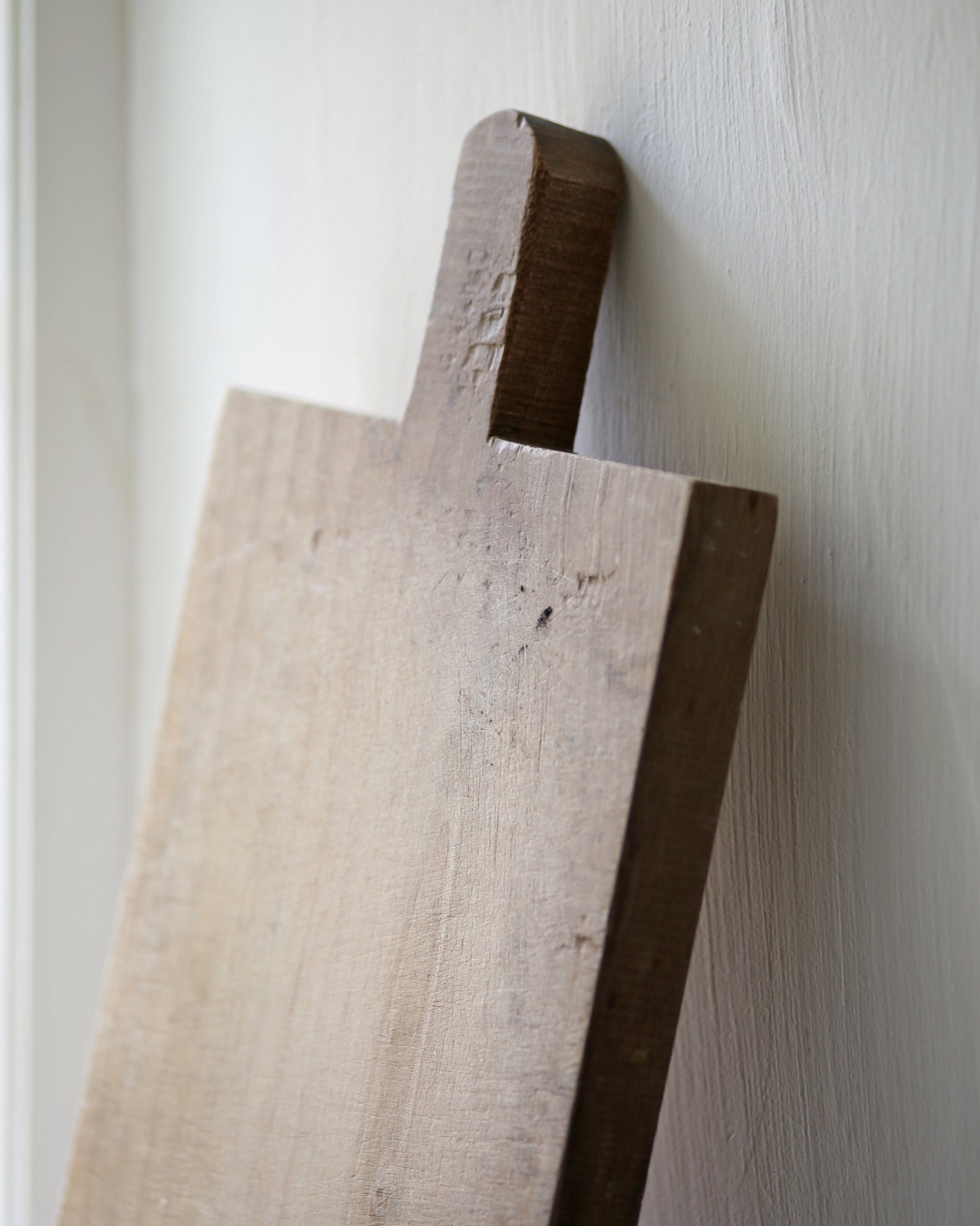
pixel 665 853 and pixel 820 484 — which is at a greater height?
pixel 820 484

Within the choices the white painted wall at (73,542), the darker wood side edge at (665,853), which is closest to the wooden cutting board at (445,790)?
the darker wood side edge at (665,853)

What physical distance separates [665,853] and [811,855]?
6 cm

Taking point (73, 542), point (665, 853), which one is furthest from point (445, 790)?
point (73, 542)

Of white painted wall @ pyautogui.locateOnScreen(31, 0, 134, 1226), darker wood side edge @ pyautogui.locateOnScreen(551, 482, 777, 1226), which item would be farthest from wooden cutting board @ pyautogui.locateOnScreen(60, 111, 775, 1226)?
white painted wall @ pyautogui.locateOnScreen(31, 0, 134, 1226)

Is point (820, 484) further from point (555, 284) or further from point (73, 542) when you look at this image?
point (73, 542)

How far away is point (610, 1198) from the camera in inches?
11.5

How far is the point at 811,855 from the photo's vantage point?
0.33 m

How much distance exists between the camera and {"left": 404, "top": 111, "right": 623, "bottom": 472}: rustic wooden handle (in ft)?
1.17

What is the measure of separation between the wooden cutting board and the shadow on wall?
0.04m

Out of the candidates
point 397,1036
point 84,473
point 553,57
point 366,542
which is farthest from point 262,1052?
point 84,473

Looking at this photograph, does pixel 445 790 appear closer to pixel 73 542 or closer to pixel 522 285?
pixel 522 285

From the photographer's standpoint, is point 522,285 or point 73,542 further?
point 73,542

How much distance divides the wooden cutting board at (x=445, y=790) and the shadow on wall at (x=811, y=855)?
0.04 m

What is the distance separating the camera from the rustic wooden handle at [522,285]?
36 cm
